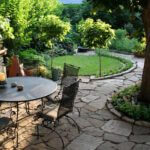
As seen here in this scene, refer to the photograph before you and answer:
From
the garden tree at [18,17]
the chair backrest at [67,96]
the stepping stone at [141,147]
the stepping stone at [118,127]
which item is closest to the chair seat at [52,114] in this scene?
the chair backrest at [67,96]

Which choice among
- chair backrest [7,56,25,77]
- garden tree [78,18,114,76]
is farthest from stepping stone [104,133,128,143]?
garden tree [78,18,114,76]

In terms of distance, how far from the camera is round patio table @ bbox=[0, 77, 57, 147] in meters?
5.10

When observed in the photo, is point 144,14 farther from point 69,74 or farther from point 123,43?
point 123,43

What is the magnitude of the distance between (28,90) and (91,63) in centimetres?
651

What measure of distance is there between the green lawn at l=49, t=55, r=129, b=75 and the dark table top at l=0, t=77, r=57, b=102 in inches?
169

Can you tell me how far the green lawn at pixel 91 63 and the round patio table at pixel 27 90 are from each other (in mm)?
4291

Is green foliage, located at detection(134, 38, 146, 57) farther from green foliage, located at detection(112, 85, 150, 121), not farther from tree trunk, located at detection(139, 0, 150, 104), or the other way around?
tree trunk, located at detection(139, 0, 150, 104)

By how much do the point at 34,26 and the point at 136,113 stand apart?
6.25 meters

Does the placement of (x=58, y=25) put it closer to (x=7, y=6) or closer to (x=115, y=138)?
(x=7, y=6)

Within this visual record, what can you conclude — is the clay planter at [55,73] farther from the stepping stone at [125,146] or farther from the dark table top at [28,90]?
the stepping stone at [125,146]

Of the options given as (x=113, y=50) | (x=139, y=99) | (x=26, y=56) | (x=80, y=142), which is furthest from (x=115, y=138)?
(x=113, y=50)

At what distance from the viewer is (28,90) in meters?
5.50

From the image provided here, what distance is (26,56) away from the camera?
10.1 metres

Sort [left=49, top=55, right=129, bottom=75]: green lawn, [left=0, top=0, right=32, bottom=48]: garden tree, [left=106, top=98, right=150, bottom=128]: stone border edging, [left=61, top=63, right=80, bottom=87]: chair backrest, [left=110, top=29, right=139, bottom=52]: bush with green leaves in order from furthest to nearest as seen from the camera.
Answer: [left=110, top=29, right=139, bottom=52]: bush with green leaves < [left=49, top=55, right=129, bottom=75]: green lawn < [left=0, top=0, right=32, bottom=48]: garden tree < [left=61, top=63, right=80, bottom=87]: chair backrest < [left=106, top=98, right=150, bottom=128]: stone border edging
